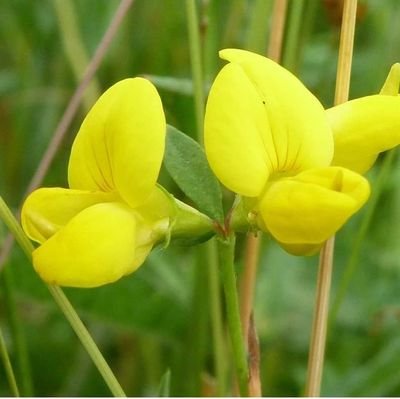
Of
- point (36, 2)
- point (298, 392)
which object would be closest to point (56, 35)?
point (36, 2)

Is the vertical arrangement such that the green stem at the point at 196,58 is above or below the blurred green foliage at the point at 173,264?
above

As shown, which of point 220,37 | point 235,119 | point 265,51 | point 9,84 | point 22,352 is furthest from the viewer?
point 9,84

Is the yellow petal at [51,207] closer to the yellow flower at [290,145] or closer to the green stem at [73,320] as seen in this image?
the green stem at [73,320]

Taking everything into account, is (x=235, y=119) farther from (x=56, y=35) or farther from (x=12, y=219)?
(x=56, y=35)

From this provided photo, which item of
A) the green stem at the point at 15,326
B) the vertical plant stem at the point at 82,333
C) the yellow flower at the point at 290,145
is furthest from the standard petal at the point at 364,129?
the green stem at the point at 15,326

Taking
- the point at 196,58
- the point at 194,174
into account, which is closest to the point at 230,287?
the point at 194,174

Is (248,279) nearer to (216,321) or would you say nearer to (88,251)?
(216,321)
